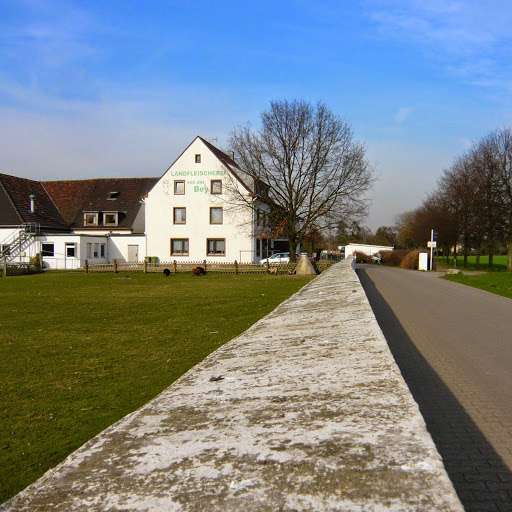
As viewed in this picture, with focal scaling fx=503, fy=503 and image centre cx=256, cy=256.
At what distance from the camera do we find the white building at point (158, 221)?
152ft

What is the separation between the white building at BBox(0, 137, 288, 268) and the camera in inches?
1828

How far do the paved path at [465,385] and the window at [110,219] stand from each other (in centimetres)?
4248

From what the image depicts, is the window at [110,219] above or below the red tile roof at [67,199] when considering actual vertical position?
below

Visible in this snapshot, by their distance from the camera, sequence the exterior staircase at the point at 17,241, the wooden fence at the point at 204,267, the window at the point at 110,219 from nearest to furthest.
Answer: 1. the wooden fence at the point at 204,267
2. the exterior staircase at the point at 17,241
3. the window at the point at 110,219

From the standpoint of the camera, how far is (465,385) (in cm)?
595

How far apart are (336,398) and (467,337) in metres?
7.15

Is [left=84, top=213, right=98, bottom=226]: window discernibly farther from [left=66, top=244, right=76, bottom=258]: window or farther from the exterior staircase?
the exterior staircase

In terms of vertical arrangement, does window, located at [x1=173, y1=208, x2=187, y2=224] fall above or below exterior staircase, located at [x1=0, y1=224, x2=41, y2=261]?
above

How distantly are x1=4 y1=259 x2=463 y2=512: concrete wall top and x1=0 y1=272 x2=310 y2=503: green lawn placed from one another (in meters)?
1.73

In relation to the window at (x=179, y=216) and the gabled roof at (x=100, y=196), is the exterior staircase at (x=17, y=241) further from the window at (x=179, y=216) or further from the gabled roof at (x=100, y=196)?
the window at (x=179, y=216)

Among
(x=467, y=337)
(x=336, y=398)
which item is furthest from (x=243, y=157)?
(x=336, y=398)

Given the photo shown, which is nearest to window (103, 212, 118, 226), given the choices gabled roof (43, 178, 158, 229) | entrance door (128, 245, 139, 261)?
gabled roof (43, 178, 158, 229)

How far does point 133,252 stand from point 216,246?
8712 mm

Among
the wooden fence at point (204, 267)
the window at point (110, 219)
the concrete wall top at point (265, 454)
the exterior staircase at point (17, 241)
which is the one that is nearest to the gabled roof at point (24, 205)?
the exterior staircase at point (17, 241)
